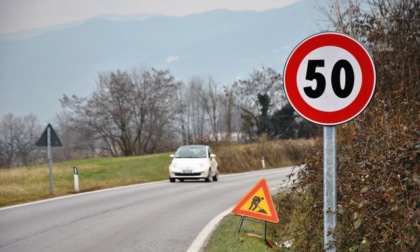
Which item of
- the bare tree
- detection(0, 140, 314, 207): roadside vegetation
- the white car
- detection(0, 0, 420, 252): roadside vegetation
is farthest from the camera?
the bare tree

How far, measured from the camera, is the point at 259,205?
8469mm

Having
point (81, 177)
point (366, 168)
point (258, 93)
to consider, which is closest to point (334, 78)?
point (366, 168)

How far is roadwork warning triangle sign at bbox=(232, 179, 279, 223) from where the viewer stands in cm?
830

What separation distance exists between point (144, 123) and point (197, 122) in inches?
1070

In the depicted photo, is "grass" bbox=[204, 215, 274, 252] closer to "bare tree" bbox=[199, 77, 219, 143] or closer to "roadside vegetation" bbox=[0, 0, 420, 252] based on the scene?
"roadside vegetation" bbox=[0, 0, 420, 252]

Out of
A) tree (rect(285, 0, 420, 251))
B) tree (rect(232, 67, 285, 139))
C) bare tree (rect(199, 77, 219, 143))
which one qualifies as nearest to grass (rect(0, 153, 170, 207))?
tree (rect(285, 0, 420, 251))

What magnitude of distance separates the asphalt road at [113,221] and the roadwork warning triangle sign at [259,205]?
1.09 m

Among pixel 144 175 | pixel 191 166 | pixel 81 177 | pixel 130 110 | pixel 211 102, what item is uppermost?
pixel 211 102

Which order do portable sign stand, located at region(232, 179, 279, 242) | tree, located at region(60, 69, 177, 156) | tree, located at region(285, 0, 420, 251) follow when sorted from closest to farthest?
tree, located at region(285, 0, 420, 251)
portable sign stand, located at region(232, 179, 279, 242)
tree, located at region(60, 69, 177, 156)

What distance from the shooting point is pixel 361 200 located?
5.03 meters

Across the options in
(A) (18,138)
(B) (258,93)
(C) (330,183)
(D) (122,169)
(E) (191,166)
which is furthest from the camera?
(A) (18,138)

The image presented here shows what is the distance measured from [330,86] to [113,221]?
8.06 m

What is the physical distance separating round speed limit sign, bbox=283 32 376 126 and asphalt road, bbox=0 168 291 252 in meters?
4.65

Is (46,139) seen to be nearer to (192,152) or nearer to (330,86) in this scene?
(192,152)
